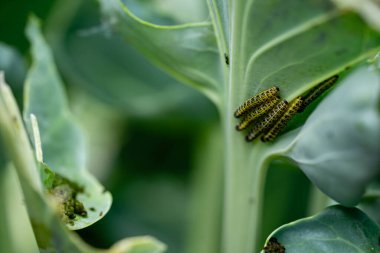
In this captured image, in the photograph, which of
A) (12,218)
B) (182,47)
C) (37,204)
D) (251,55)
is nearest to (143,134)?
(12,218)

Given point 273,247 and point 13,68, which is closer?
point 273,247

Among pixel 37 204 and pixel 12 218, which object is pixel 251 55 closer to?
pixel 37 204

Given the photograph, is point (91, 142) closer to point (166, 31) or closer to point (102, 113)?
point (102, 113)

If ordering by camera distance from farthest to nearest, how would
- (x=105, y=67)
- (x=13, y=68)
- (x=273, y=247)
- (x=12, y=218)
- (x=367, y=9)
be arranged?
(x=105, y=67), (x=13, y=68), (x=12, y=218), (x=273, y=247), (x=367, y=9)

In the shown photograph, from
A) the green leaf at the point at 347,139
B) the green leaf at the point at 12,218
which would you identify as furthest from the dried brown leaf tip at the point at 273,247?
the green leaf at the point at 12,218

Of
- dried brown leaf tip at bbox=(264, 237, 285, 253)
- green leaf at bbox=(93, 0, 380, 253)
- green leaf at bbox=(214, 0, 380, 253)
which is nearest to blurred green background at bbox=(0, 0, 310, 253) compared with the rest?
green leaf at bbox=(93, 0, 380, 253)
